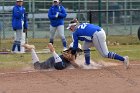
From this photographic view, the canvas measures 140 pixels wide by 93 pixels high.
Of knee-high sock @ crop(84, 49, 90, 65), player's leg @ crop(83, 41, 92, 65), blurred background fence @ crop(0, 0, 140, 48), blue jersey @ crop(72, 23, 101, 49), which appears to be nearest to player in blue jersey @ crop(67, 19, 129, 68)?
blue jersey @ crop(72, 23, 101, 49)

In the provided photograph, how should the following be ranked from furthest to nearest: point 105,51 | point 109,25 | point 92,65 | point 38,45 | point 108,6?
point 108,6 → point 109,25 → point 38,45 → point 92,65 → point 105,51

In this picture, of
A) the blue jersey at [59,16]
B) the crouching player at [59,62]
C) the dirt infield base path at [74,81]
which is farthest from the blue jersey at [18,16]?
the dirt infield base path at [74,81]

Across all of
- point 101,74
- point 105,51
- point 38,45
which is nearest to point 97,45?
point 105,51

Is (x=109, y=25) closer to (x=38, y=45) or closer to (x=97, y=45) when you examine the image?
(x=38, y=45)

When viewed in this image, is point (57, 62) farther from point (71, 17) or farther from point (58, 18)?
point (71, 17)

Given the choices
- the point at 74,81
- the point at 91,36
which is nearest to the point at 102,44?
the point at 91,36

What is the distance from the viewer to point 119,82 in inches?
418

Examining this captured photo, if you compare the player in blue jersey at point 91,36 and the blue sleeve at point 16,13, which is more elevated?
the blue sleeve at point 16,13

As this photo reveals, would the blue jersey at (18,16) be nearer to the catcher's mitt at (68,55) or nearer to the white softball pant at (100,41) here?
the catcher's mitt at (68,55)

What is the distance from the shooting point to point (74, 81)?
35.3ft

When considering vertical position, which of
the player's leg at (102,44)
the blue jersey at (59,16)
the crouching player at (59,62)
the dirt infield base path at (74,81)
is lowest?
the dirt infield base path at (74,81)

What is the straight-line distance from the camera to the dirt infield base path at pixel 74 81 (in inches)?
383

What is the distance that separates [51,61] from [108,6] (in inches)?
675

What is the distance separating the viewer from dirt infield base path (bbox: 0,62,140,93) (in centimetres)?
972
